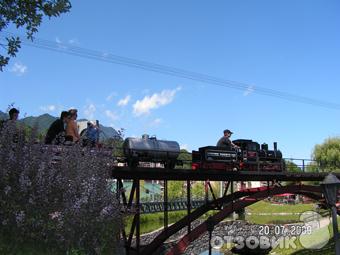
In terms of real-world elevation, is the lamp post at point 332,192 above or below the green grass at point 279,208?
above

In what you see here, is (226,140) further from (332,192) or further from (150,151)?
(332,192)

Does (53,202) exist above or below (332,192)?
below

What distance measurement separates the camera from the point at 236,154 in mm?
22375

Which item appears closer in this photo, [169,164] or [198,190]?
[169,164]

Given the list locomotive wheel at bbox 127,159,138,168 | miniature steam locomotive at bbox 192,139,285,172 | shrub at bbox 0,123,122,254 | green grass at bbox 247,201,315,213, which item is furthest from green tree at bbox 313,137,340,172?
shrub at bbox 0,123,122,254

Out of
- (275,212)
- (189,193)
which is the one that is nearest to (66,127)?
(189,193)

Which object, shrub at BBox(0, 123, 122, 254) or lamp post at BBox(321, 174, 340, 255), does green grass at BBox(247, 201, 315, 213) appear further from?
shrub at BBox(0, 123, 122, 254)

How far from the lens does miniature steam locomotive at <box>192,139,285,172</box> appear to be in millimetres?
21109

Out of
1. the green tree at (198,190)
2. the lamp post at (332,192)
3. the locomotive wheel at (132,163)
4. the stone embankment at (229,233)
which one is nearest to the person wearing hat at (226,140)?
the locomotive wheel at (132,163)

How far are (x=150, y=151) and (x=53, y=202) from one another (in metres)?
11.9

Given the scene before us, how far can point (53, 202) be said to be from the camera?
6242 millimetres

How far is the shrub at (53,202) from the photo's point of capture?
19.5 ft

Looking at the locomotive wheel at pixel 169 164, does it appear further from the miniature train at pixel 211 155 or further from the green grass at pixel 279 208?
the green grass at pixel 279 208

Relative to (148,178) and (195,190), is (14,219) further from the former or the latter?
(195,190)
